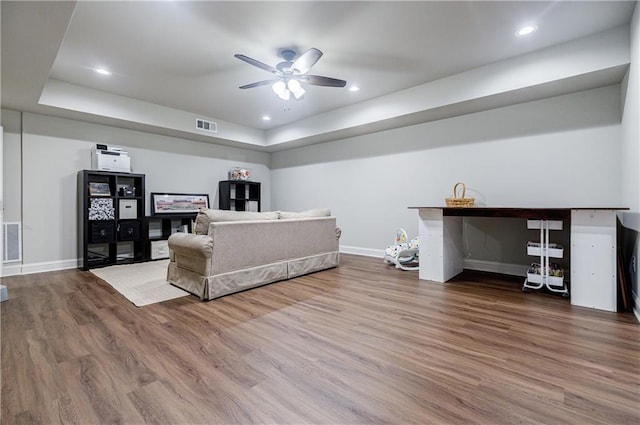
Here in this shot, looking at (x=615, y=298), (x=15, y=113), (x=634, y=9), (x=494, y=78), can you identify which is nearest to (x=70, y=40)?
(x=15, y=113)

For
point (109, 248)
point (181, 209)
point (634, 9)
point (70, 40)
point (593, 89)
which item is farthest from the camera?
point (181, 209)

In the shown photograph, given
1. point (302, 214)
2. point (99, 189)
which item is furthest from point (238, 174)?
point (302, 214)

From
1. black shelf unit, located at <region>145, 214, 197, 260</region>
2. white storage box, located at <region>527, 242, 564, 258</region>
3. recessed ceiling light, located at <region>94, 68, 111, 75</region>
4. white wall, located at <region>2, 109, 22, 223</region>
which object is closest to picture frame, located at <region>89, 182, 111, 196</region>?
black shelf unit, located at <region>145, 214, 197, 260</region>

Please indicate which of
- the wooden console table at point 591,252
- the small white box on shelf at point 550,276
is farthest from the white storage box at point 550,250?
the wooden console table at point 591,252

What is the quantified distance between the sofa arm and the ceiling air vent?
9.86 feet

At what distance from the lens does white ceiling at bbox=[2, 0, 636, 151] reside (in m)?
2.46

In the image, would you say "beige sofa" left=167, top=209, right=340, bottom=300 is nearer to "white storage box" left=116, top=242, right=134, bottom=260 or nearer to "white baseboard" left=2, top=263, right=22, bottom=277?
"white storage box" left=116, top=242, right=134, bottom=260

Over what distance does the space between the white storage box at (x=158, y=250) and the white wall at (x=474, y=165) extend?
2.96m

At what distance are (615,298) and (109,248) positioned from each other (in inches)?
255

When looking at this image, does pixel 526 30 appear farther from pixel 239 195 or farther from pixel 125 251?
pixel 125 251

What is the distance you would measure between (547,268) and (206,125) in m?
5.78

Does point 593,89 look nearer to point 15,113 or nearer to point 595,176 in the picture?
point 595,176

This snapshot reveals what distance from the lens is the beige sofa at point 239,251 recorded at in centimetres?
288

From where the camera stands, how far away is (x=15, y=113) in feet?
13.3
